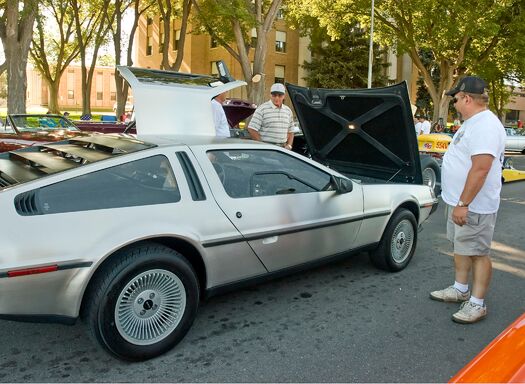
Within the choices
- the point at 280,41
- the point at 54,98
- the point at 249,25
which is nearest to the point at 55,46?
the point at 54,98

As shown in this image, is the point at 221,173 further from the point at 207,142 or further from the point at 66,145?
the point at 66,145

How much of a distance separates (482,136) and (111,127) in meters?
11.5

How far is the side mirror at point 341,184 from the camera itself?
13.5ft

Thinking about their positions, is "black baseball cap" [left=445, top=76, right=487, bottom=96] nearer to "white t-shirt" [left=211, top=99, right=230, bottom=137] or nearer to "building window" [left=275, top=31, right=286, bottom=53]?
"white t-shirt" [left=211, top=99, right=230, bottom=137]

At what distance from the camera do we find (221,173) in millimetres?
3518

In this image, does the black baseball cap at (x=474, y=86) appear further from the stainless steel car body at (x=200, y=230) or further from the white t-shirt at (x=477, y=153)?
the stainless steel car body at (x=200, y=230)

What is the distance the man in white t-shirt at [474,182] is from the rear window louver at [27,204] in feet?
9.24

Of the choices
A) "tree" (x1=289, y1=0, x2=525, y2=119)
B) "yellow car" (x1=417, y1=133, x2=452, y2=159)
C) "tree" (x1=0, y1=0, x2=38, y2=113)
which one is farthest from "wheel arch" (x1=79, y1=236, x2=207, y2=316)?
"tree" (x1=289, y1=0, x2=525, y2=119)

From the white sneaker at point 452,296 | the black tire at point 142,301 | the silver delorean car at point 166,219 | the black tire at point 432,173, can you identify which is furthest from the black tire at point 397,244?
the black tire at point 432,173

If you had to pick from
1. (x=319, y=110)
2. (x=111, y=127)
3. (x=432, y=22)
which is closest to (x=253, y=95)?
(x=111, y=127)

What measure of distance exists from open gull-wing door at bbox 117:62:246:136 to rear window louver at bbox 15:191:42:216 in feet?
6.11

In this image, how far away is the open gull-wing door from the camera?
457cm

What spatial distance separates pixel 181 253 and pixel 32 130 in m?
7.65

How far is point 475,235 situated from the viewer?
368 cm
